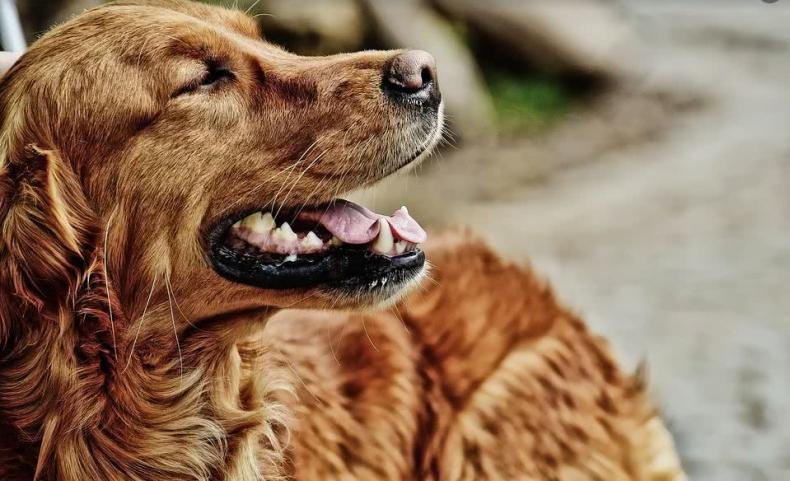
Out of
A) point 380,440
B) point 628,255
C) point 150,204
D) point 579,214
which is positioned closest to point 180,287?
point 150,204

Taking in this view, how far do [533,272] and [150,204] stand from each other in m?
1.57

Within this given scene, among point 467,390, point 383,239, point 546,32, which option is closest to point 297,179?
point 383,239

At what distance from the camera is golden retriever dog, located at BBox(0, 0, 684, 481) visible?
2541mm

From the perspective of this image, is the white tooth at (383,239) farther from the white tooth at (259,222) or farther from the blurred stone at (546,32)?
the blurred stone at (546,32)

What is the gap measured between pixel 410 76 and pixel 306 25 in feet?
19.0

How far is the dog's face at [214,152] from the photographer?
2645mm

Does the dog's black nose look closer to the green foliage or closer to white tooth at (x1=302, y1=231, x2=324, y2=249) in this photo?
white tooth at (x1=302, y1=231, x2=324, y2=249)

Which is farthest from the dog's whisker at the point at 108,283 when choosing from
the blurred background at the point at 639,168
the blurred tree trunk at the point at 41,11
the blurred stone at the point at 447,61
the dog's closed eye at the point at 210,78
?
the blurred stone at the point at 447,61

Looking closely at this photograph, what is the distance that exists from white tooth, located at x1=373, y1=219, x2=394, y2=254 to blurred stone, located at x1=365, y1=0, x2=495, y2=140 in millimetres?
6019

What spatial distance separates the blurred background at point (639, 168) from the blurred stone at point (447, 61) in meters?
0.02

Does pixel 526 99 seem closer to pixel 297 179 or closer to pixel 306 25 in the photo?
pixel 306 25

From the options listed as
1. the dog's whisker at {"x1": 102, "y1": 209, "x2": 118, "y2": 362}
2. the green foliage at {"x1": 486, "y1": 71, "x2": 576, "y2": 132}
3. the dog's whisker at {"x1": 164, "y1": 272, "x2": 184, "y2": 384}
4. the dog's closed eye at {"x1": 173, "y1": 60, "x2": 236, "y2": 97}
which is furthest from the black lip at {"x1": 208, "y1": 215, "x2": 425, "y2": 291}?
the green foliage at {"x1": 486, "y1": 71, "x2": 576, "y2": 132}

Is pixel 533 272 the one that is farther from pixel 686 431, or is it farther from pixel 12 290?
pixel 12 290

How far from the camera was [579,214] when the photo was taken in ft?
23.6
